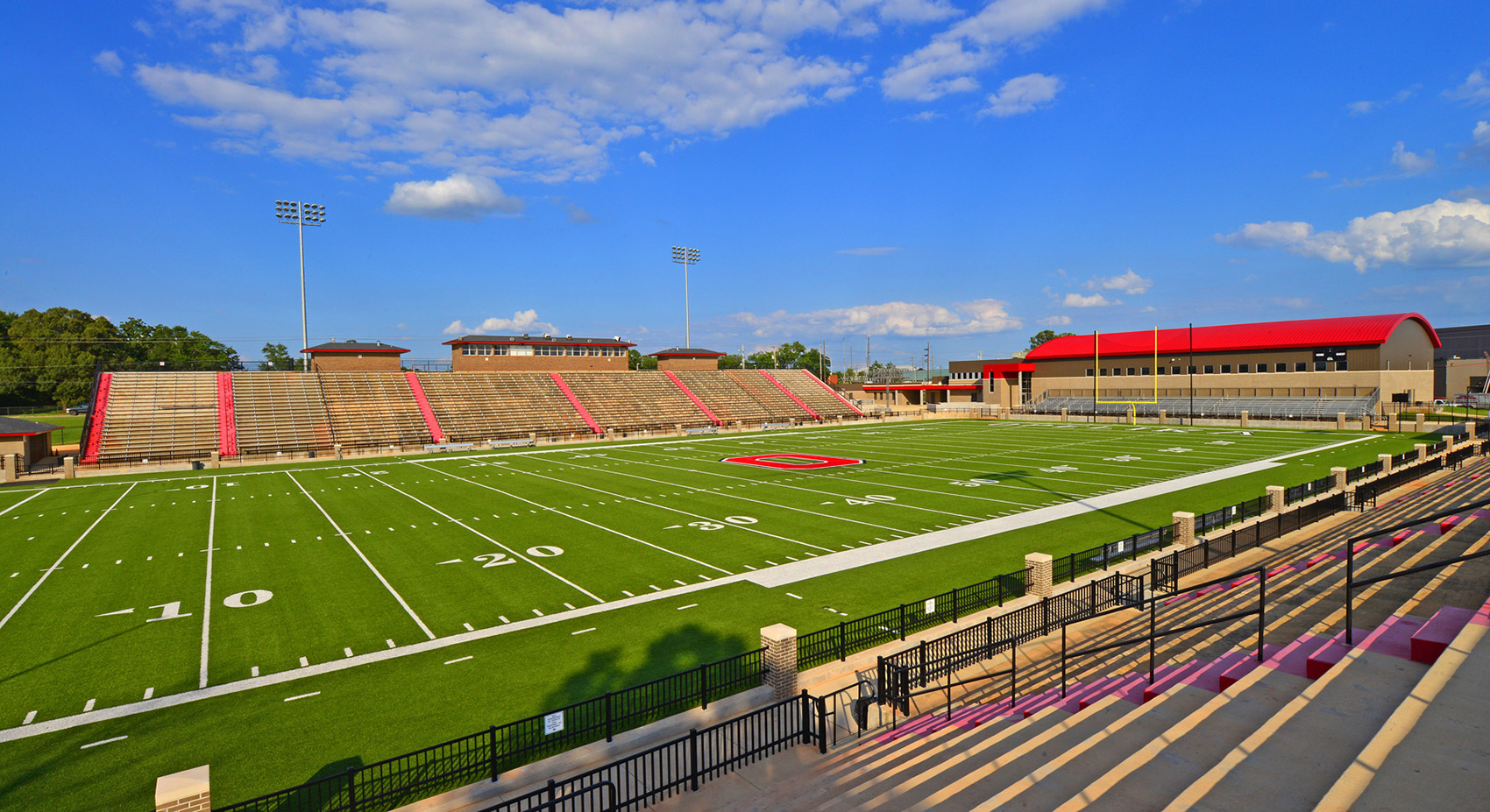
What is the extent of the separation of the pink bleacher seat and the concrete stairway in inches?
0.9

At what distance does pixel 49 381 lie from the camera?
89.1m

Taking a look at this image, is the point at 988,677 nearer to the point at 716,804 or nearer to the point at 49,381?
the point at 716,804

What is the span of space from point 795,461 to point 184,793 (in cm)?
3589

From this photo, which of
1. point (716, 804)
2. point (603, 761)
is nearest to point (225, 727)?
point (603, 761)

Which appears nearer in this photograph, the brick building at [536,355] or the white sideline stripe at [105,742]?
the white sideline stripe at [105,742]

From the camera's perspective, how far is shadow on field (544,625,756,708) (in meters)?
11.5

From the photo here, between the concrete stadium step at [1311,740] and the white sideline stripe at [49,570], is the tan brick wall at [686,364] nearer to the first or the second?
the white sideline stripe at [49,570]

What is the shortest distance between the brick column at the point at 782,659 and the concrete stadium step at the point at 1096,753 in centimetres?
409

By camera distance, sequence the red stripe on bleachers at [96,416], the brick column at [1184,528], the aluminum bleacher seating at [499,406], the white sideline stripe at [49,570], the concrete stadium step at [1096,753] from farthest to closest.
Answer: the aluminum bleacher seating at [499,406], the red stripe on bleachers at [96,416], the brick column at [1184,528], the white sideline stripe at [49,570], the concrete stadium step at [1096,753]

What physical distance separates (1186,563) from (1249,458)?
27.4 meters

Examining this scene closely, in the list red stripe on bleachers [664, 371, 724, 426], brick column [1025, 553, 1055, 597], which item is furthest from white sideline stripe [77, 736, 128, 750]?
red stripe on bleachers [664, 371, 724, 426]

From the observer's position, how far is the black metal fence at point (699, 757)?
816cm

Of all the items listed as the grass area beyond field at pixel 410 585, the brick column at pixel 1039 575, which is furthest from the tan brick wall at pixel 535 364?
the brick column at pixel 1039 575

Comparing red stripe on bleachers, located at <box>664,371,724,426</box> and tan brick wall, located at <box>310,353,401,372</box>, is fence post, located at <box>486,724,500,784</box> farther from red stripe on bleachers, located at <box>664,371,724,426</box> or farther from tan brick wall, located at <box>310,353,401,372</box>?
tan brick wall, located at <box>310,353,401,372</box>
